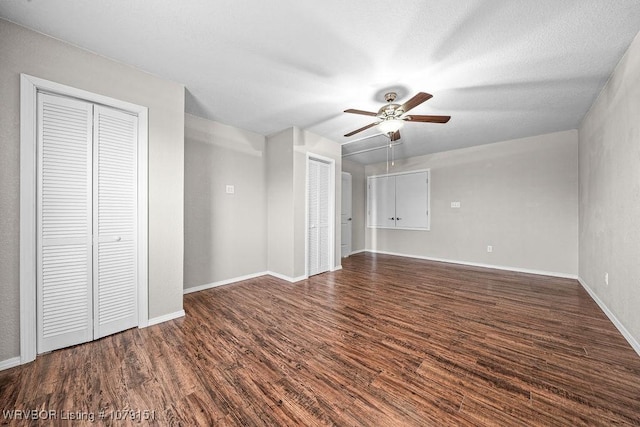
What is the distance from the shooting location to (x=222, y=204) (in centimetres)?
370

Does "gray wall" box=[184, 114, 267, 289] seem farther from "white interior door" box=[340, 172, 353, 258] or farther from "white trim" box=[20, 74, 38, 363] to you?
"white interior door" box=[340, 172, 353, 258]

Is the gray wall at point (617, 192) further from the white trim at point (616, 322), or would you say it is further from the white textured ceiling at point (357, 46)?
the white textured ceiling at point (357, 46)

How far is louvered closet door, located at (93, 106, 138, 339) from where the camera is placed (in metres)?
2.11

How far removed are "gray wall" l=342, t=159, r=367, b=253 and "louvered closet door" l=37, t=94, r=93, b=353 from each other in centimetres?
500

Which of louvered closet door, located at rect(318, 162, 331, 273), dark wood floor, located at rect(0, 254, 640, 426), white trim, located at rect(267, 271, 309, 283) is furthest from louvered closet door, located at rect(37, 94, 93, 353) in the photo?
louvered closet door, located at rect(318, 162, 331, 273)

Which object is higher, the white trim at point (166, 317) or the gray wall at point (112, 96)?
the gray wall at point (112, 96)

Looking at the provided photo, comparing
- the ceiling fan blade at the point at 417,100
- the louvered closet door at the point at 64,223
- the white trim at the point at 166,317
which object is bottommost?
the white trim at the point at 166,317

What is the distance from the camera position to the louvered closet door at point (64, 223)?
1862 millimetres

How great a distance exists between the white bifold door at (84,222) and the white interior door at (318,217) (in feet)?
8.22

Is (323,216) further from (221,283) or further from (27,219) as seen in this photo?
(27,219)

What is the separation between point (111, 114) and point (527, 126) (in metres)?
5.61

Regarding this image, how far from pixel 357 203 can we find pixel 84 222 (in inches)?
216

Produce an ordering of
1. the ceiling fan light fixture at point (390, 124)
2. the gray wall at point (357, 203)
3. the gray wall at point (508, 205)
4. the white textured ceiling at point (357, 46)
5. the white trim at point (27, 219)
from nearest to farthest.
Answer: the white textured ceiling at point (357, 46), the white trim at point (27, 219), the ceiling fan light fixture at point (390, 124), the gray wall at point (508, 205), the gray wall at point (357, 203)

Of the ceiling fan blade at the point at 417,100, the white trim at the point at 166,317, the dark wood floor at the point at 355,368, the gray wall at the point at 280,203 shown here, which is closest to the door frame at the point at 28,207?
the dark wood floor at the point at 355,368
